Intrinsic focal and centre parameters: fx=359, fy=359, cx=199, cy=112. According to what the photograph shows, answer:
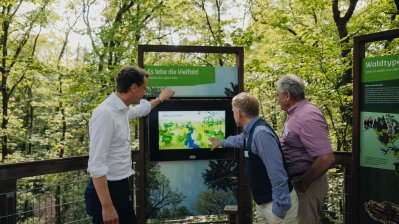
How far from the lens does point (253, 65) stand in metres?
9.48

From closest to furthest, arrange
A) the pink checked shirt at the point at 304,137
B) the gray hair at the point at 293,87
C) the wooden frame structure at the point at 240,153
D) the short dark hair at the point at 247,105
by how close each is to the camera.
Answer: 1. the short dark hair at the point at 247,105
2. the pink checked shirt at the point at 304,137
3. the gray hair at the point at 293,87
4. the wooden frame structure at the point at 240,153

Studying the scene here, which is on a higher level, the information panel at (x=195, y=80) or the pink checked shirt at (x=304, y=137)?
the information panel at (x=195, y=80)

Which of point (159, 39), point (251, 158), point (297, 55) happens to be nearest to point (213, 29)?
point (159, 39)

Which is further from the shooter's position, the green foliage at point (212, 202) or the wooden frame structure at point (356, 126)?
the green foliage at point (212, 202)

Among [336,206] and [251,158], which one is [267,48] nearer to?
[336,206]

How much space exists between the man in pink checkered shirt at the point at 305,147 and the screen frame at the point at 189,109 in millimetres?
1105

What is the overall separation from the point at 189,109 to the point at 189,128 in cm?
21

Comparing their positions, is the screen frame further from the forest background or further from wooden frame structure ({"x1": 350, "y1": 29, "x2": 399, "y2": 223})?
the forest background

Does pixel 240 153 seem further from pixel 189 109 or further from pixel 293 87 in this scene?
pixel 293 87

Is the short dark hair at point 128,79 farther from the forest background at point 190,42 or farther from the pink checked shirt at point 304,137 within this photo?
the forest background at point 190,42

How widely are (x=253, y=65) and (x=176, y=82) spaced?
575 cm

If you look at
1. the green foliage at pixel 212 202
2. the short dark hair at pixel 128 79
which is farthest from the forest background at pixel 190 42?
the short dark hair at pixel 128 79

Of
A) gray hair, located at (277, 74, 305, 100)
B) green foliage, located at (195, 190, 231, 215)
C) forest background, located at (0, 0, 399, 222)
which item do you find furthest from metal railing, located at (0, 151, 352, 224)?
forest background, located at (0, 0, 399, 222)

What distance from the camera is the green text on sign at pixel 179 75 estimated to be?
3.97 m
